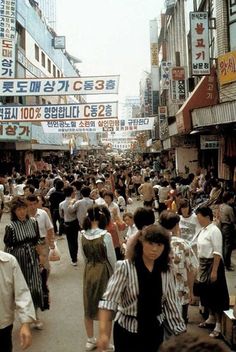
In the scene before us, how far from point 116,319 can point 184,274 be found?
193cm

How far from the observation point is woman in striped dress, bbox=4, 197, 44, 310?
19.7 feet

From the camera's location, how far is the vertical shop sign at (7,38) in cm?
2395

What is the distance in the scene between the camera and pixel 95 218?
610 centimetres

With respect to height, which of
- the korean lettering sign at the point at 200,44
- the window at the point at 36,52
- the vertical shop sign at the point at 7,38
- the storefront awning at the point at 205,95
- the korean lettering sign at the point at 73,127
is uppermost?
the window at the point at 36,52

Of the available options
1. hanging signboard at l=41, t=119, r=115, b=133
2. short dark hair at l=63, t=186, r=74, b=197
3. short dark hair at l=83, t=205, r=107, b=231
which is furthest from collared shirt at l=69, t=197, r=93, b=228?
hanging signboard at l=41, t=119, r=115, b=133

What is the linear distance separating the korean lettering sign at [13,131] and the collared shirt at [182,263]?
19.2 meters

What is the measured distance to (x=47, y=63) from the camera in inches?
1698

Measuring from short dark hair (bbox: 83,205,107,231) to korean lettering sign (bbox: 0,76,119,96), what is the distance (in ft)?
32.3

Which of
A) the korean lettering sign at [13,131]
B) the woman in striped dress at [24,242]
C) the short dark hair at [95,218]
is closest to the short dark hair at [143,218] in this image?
the short dark hair at [95,218]

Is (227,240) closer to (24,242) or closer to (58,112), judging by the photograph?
(24,242)

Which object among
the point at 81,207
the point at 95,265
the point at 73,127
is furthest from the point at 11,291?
the point at 73,127

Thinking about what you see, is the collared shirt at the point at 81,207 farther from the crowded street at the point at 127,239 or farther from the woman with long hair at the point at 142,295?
the woman with long hair at the point at 142,295

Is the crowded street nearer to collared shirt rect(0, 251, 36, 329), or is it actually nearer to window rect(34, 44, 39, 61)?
collared shirt rect(0, 251, 36, 329)

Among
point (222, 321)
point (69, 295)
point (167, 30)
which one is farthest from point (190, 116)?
point (167, 30)
